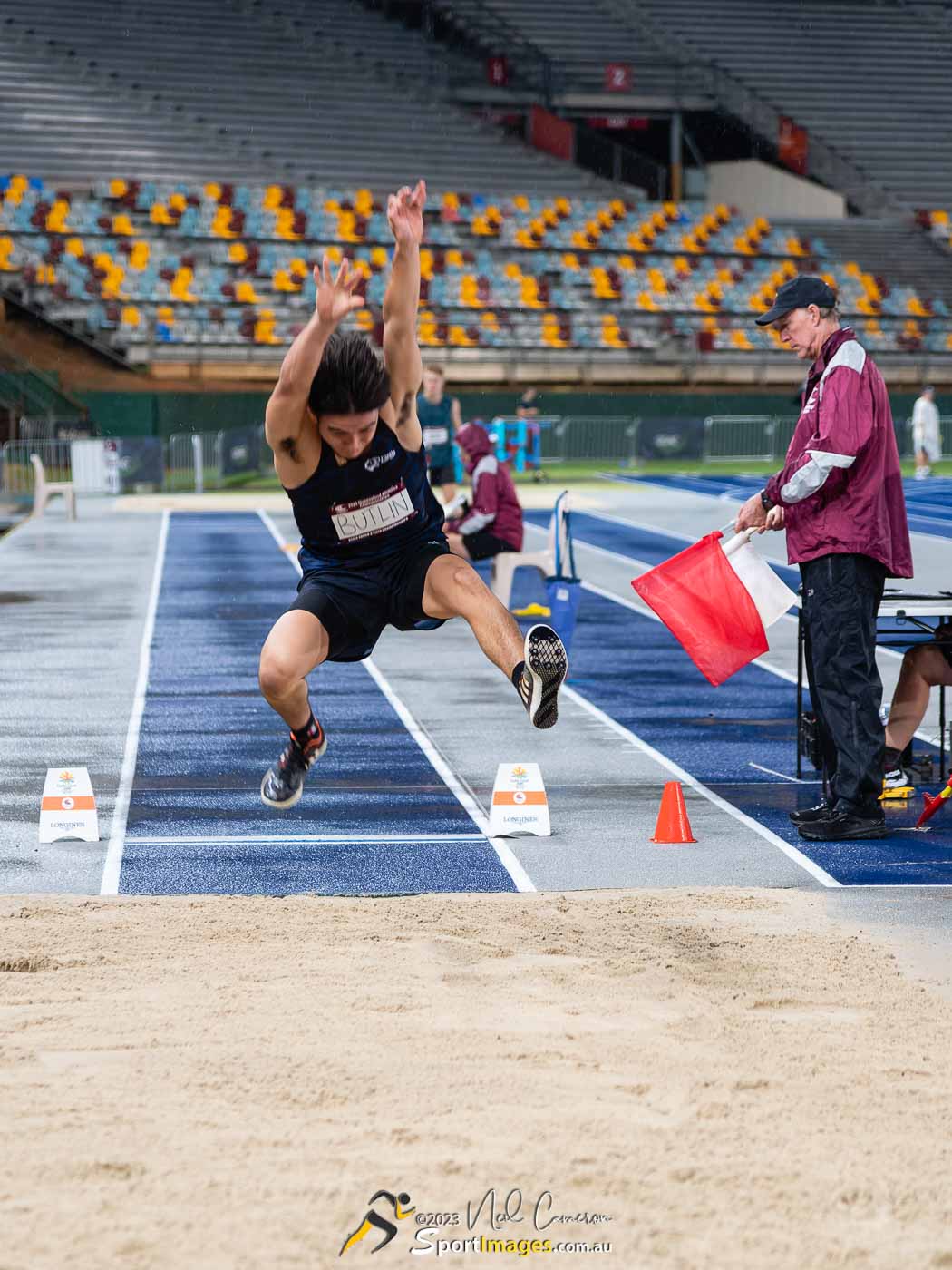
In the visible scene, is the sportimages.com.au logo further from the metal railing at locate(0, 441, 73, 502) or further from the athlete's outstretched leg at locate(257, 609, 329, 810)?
the metal railing at locate(0, 441, 73, 502)

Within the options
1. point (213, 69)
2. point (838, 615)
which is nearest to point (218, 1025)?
point (838, 615)

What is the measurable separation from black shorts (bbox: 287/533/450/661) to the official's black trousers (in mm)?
1973

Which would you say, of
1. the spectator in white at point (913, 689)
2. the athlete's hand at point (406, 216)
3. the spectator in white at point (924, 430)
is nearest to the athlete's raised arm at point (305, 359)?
the athlete's hand at point (406, 216)

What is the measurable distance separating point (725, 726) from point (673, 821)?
2994 mm

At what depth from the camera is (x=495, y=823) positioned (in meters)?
7.72

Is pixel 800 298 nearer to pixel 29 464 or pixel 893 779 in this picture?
pixel 893 779

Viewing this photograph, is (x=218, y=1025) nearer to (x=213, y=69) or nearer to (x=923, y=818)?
(x=923, y=818)

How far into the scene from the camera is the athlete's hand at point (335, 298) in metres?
5.22

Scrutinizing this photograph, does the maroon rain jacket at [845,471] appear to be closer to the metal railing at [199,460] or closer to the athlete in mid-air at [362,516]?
the athlete in mid-air at [362,516]

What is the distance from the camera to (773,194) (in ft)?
162

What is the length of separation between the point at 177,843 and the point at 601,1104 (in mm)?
3640

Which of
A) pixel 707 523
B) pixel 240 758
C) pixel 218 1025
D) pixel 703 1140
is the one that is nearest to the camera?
pixel 703 1140

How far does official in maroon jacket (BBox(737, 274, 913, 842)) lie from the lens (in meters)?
7.15

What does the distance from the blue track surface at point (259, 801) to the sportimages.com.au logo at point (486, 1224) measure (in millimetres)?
3019
